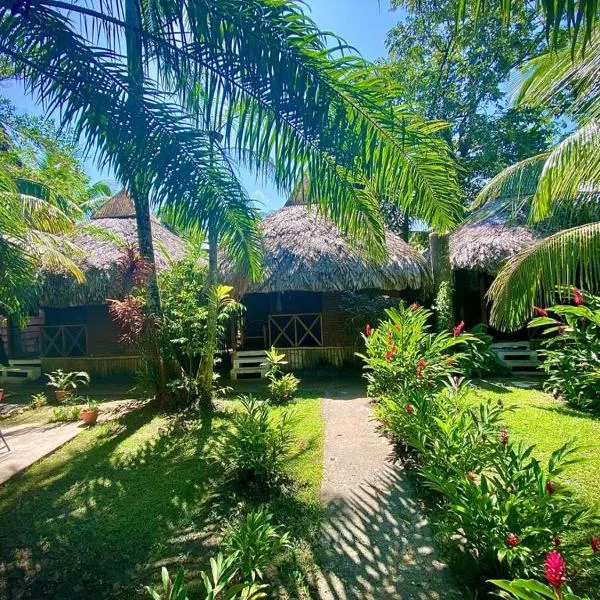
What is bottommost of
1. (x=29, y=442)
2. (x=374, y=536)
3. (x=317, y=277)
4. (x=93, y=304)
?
(x=29, y=442)

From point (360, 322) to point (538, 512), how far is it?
6.62 metres

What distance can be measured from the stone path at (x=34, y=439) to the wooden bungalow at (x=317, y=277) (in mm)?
3615

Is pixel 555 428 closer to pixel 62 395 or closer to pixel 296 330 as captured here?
pixel 296 330

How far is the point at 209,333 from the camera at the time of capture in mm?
5684

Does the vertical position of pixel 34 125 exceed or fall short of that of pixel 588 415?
it exceeds it

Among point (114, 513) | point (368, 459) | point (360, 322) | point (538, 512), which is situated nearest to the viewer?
point (538, 512)

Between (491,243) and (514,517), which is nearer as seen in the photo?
(514,517)

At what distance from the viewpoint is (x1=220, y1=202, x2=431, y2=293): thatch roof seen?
827 centimetres

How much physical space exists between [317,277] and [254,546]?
645 cm

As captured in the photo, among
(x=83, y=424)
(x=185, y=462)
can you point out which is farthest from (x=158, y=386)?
(x=185, y=462)

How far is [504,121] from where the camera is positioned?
13.2 meters

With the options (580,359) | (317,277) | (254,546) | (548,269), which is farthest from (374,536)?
(317,277)

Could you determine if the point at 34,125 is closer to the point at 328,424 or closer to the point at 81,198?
the point at 81,198

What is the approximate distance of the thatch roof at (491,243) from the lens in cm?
837
